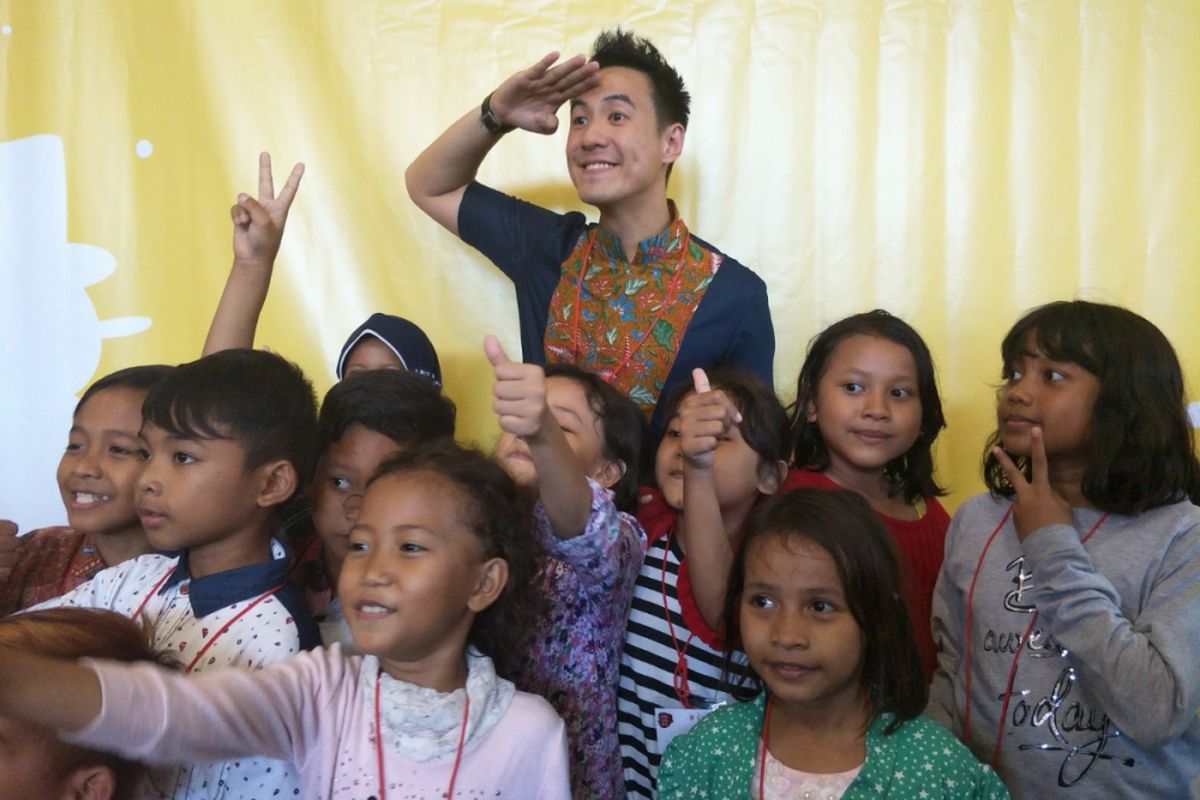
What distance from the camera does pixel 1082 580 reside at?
1.42 meters

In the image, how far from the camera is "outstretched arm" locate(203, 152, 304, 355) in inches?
79.0

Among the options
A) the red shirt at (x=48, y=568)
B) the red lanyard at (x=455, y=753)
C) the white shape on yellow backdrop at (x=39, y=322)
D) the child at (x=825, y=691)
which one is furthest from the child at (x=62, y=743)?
the white shape on yellow backdrop at (x=39, y=322)

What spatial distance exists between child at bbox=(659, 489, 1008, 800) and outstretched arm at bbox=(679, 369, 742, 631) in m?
0.11

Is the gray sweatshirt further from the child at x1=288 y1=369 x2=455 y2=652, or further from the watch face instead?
the watch face

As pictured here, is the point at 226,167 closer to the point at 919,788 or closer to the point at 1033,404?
the point at 1033,404

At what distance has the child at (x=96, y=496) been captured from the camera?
1688mm

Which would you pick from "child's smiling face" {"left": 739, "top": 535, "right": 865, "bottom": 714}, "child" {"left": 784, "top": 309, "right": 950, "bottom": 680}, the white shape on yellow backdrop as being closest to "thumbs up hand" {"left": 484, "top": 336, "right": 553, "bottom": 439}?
"child's smiling face" {"left": 739, "top": 535, "right": 865, "bottom": 714}

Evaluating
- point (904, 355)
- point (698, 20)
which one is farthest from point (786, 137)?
point (904, 355)

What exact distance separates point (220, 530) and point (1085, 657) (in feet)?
3.74

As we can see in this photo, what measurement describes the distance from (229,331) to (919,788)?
1.37 meters

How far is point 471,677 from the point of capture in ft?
4.41

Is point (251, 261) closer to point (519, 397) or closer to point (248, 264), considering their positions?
point (248, 264)

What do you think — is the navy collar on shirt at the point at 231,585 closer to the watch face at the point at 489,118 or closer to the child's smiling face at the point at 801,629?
the child's smiling face at the point at 801,629

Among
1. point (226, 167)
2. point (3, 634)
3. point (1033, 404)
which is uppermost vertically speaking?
point (226, 167)
